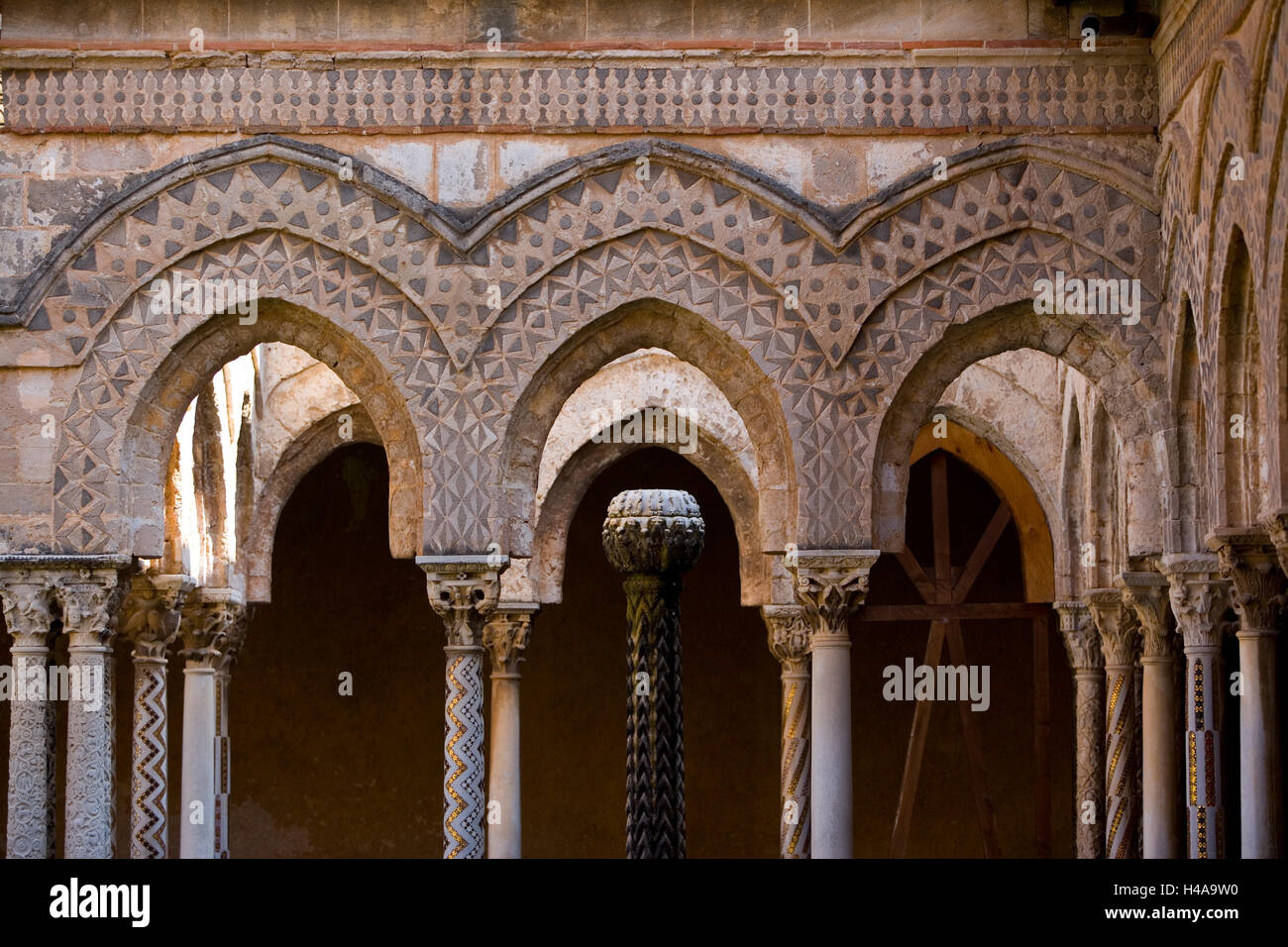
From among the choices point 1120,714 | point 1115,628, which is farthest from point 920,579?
point 1120,714

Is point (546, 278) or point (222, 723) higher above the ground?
point (546, 278)

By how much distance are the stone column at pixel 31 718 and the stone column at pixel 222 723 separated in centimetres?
267

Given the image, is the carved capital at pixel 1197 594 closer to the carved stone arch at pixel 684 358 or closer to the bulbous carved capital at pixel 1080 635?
the carved stone arch at pixel 684 358

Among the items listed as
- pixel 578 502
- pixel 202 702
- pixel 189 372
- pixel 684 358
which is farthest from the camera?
pixel 578 502

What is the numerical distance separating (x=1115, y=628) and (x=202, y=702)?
5.56m

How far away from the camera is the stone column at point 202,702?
13141 millimetres

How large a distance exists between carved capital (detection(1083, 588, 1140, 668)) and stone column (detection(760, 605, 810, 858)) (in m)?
1.80

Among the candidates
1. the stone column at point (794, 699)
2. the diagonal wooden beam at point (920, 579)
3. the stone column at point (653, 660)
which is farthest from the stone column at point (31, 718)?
the diagonal wooden beam at point (920, 579)

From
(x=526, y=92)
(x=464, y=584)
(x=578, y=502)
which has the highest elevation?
(x=526, y=92)

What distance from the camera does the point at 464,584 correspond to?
11062 millimetres

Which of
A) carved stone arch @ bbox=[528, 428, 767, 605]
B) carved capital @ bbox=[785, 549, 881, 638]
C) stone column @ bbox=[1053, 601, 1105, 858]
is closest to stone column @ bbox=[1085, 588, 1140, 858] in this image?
stone column @ bbox=[1053, 601, 1105, 858]

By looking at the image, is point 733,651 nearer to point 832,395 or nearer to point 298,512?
point 298,512

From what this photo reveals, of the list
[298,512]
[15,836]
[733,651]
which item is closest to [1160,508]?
[15,836]

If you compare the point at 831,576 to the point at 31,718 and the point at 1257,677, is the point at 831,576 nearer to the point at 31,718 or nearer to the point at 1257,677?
the point at 1257,677
